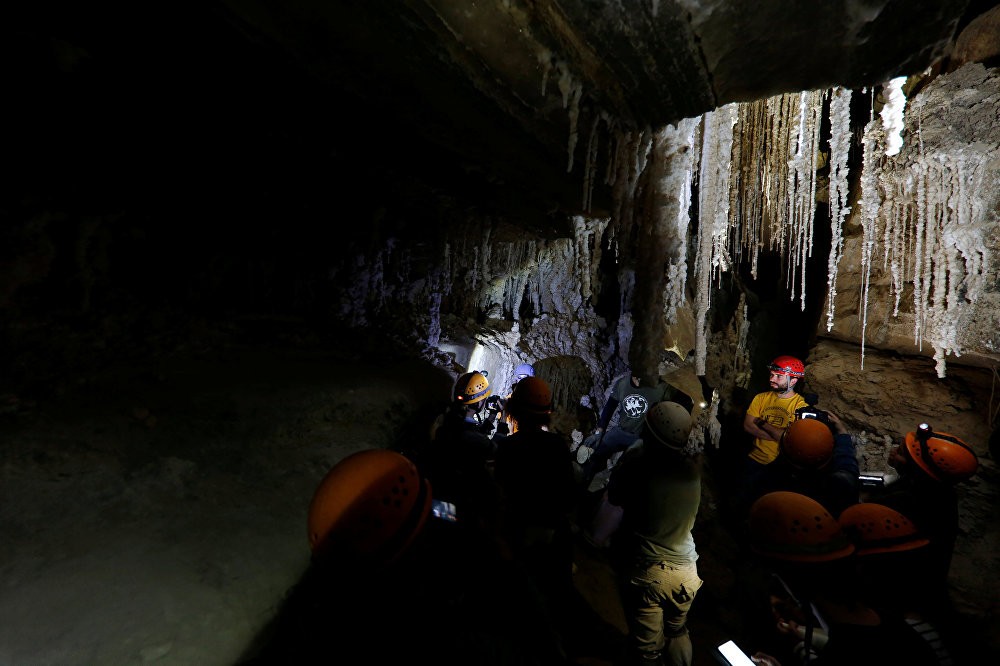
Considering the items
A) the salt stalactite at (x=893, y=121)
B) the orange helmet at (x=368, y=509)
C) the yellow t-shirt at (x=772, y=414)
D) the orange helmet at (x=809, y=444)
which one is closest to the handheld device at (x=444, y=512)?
the orange helmet at (x=368, y=509)

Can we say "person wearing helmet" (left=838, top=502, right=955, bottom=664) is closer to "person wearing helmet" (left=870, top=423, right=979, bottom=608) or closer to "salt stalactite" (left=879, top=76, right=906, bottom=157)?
"person wearing helmet" (left=870, top=423, right=979, bottom=608)

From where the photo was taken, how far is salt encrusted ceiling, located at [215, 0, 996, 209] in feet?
4.71

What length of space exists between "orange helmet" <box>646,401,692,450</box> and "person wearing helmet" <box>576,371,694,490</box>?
73.4 inches

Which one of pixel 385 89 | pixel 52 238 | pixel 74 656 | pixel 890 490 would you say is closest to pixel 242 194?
pixel 52 238

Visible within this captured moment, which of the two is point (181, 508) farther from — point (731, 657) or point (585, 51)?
point (585, 51)

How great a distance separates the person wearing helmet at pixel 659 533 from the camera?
7.85ft

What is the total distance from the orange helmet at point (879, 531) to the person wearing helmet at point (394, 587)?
141 cm

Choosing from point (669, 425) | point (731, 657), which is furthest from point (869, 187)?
point (731, 657)

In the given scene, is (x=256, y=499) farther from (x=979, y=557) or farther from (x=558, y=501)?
(x=979, y=557)

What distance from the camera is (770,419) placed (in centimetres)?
423

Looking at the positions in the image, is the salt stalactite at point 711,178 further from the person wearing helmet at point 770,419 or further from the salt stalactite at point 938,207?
the salt stalactite at point 938,207

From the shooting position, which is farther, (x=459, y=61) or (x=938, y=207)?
(x=938, y=207)

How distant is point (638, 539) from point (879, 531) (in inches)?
47.0

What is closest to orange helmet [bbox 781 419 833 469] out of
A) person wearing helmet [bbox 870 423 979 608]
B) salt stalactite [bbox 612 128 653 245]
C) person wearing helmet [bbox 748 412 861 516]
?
person wearing helmet [bbox 748 412 861 516]
